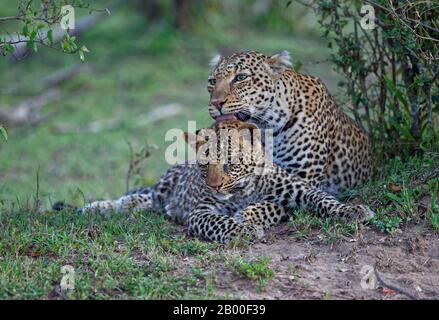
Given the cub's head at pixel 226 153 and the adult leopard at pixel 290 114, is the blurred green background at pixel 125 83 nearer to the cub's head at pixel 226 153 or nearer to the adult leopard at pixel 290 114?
the adult leopard at pixel 290 114

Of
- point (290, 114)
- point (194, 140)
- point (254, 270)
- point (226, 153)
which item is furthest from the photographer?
point (290, 114)

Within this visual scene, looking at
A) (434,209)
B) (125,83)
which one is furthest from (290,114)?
(125,83)

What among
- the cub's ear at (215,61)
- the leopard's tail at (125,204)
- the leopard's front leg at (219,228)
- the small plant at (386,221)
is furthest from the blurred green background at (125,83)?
the small plant at (386,221)

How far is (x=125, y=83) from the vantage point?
20.5 m

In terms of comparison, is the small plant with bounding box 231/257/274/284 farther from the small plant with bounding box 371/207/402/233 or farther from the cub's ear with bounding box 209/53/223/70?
the cub's ear with bounding box 209/53/223/70

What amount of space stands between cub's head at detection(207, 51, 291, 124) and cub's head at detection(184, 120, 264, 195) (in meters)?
0.33

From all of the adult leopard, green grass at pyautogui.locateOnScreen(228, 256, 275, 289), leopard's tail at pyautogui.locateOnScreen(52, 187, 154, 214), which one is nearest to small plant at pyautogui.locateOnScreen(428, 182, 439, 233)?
the adult leopard

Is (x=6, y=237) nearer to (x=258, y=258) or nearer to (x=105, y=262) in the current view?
(x=105, y=262)

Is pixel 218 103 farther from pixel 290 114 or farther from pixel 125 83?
pixel 125 83

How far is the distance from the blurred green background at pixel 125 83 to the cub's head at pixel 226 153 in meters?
3.98

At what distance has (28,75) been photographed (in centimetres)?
2141

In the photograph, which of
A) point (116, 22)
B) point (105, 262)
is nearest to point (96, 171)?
point (105, 262)

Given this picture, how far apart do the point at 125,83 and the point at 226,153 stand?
1162cm
